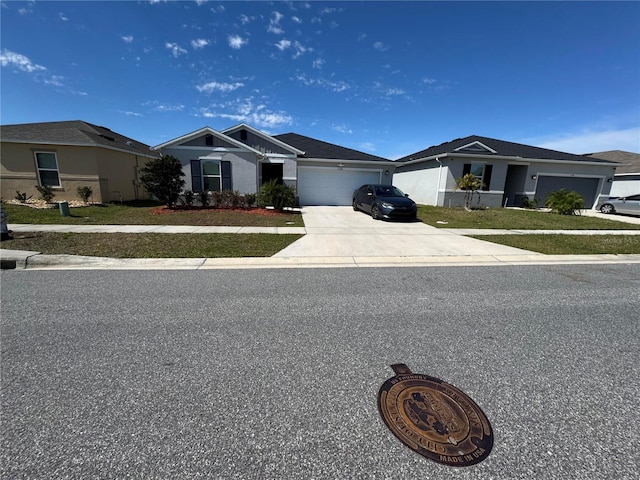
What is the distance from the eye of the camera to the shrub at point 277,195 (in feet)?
44.1

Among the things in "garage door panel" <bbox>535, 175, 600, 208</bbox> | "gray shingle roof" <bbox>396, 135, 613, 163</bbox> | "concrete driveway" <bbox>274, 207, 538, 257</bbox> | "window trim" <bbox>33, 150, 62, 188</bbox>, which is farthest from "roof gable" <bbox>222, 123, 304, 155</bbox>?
"garage door panel" <bbox>535, 175, 600, 208</bbox>

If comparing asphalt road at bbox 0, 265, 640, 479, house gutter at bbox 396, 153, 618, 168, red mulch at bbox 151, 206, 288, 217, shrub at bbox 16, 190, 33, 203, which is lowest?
asphalt road at bbox 0, 265, 640, 479

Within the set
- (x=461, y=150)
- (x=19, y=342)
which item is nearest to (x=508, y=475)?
(x=19, y=342)

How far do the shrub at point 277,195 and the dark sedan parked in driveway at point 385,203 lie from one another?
151 inches

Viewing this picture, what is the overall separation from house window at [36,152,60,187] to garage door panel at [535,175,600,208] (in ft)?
94.6

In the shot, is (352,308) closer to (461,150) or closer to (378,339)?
(378,339)

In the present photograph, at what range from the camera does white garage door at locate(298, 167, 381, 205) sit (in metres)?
18.1

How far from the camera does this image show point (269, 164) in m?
17.6

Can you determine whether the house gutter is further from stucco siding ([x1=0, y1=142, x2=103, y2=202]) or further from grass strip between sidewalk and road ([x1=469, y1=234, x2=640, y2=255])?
stucco siding ([x1=0, y1=142, x2=103, y2=202])

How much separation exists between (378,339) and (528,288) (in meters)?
3.37

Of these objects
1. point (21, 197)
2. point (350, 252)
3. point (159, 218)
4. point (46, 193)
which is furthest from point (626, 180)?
point (21, 197)

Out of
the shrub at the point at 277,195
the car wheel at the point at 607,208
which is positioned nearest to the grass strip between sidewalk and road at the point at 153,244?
the shrub at the point at 277,195

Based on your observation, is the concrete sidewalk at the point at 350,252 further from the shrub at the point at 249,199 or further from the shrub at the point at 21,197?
the shrub at the point at 21,197

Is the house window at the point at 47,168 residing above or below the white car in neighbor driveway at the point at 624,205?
above
